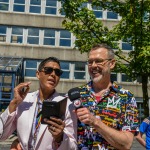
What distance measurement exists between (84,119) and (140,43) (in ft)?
31.4

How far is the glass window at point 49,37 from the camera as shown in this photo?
88.7 feet

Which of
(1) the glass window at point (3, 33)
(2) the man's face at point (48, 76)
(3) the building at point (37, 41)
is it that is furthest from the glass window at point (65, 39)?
(2) the man's face at point (48, 76)

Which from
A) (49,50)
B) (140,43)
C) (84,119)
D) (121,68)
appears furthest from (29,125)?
(49,50)

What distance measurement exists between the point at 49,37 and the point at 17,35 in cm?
279

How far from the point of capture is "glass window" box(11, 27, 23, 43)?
1050 inches

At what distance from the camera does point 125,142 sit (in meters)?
2.44

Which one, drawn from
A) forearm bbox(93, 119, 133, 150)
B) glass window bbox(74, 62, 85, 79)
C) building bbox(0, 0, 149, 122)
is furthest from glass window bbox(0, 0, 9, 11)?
forearm bbox(93, 119, 133, 150)

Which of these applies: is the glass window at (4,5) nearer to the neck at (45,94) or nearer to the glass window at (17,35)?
the glass window at (17,35)

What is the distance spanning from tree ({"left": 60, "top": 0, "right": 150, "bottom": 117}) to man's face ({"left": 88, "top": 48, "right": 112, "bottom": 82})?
314 inches

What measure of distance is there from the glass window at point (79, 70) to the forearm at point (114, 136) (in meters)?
24.3

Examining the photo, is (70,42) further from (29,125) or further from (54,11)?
(29,125)

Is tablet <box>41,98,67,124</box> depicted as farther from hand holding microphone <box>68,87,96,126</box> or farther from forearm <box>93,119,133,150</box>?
forearm <box>93,119,133,150</box>

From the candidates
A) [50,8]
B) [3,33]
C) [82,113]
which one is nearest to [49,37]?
[50,8]

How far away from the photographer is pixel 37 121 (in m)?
2.82
